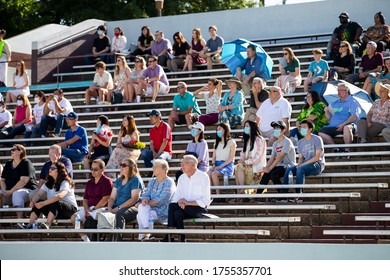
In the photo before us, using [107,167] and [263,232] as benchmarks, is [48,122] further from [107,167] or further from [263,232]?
[263,232]

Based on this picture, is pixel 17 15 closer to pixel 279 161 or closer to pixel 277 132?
pixel 277 132

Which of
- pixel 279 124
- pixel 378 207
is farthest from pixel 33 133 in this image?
pixel 378 207

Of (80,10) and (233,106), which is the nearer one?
(233,106)

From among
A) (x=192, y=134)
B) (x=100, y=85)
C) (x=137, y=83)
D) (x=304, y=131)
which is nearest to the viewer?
(x=304, y=131)

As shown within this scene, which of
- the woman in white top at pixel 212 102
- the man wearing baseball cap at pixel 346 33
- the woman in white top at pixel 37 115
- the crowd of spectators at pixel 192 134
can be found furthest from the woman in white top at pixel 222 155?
the woman in white top at pixel 37 115

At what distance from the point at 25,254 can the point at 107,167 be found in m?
3.70

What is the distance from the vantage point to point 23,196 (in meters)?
18.0

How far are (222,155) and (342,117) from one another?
1.94 m

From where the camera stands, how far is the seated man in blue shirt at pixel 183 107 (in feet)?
64.5

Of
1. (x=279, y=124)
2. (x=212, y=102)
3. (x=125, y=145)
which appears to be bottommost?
(x=125, y=145)

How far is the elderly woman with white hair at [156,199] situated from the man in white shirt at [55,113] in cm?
518

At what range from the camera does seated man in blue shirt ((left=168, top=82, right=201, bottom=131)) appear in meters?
19.7

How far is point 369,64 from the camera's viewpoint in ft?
64.2

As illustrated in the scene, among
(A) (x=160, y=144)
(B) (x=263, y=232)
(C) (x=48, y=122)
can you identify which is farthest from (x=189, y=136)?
(B) (x=263, y=232)
